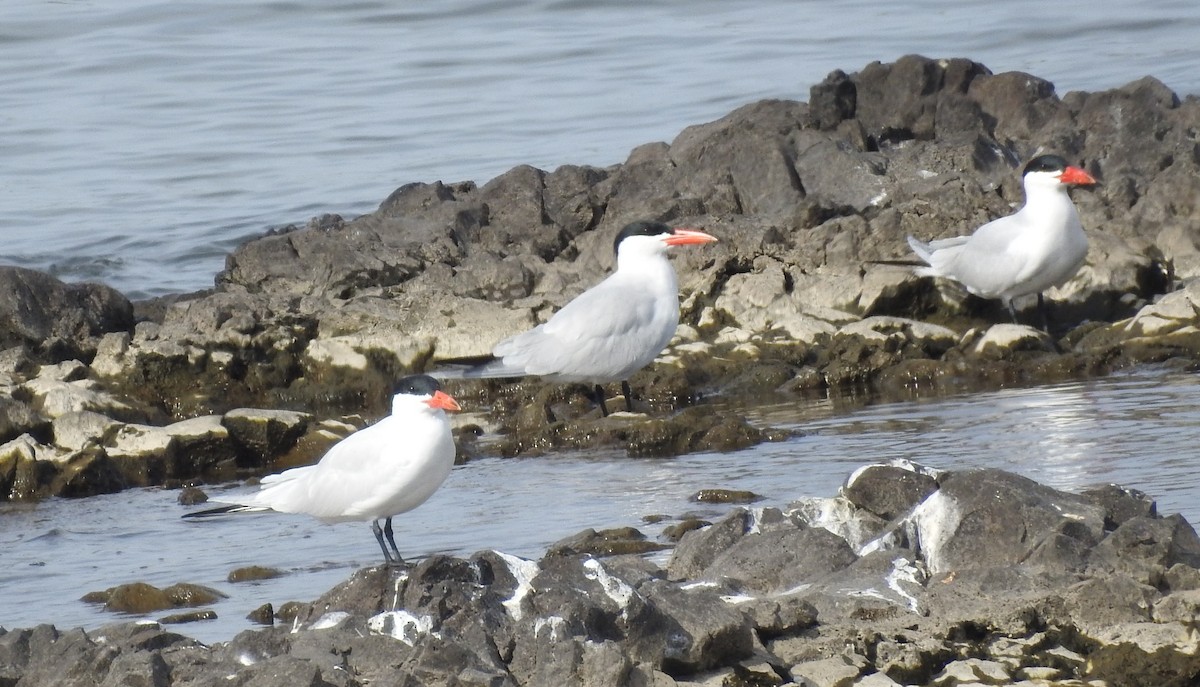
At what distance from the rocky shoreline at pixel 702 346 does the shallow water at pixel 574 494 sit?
1.64 ft

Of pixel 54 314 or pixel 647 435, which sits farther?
pixel 54 314

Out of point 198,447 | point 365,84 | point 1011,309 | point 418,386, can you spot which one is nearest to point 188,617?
point 418,386

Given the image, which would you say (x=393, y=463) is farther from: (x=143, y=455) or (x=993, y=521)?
(x=143, y=455)

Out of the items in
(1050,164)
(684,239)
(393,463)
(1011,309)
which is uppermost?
(1050,164)

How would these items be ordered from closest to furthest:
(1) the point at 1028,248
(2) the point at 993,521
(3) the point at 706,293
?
(2) the point at 993,521
(1) the point at 1028,248
(3) the point at 706,293

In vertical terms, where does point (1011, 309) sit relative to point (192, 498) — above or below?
above

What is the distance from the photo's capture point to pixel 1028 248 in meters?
10.4

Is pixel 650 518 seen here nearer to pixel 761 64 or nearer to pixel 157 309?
pixel 157 309

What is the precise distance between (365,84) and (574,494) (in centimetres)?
1583

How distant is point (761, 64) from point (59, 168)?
8519mm

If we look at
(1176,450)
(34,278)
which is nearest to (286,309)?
(34,278)

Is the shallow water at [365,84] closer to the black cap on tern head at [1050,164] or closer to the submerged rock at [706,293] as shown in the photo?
the submerged rock at [706,293]

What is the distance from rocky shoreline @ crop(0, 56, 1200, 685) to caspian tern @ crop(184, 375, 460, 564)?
0.61 metres

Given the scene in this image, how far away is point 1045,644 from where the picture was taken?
492 cm
